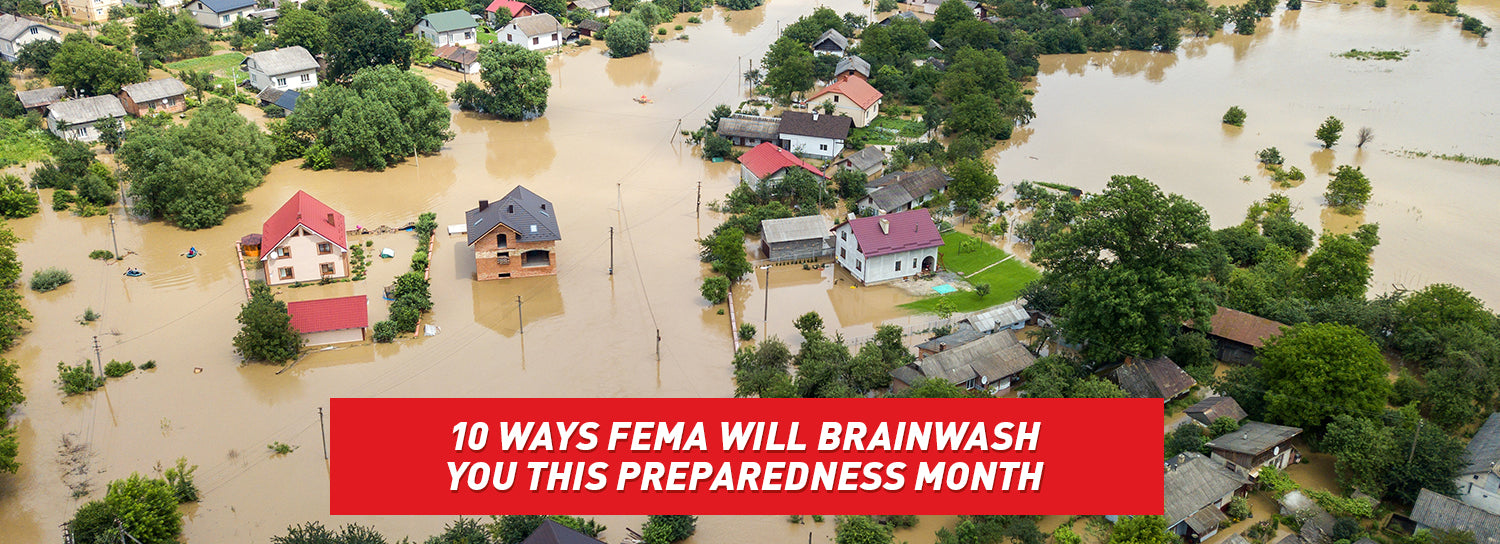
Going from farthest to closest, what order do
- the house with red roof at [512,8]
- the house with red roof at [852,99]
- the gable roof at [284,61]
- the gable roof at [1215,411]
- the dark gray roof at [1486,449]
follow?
the house with red roof at [512,8] → the gable roof at [284,61] → the house with red roof at [852,99] → the gable roof at [1215,411] → the dark gray roof at [1486,449]

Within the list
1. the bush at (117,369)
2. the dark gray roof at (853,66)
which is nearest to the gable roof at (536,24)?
the dark gray roof at (853,66)

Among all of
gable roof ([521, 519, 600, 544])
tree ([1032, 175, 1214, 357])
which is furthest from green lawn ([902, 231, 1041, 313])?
gable roof ([521, 519, 600, 544])

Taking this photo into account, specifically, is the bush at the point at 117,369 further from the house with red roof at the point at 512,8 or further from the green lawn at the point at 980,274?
the house with red roof at the point at 512,8

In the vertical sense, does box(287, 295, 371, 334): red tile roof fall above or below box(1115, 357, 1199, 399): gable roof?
below

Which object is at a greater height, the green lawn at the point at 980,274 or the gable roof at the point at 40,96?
the gable roof at the point at 40,96

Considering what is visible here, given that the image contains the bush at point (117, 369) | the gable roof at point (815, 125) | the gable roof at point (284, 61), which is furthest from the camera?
the gable roof at point (284, 61)

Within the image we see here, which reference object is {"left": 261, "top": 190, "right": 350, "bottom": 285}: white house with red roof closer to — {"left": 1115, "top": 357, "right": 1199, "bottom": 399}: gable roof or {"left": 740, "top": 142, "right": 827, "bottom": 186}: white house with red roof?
{"left": 740, "top": 142, "right": 827, "bottom": 186}: white house with red roof
